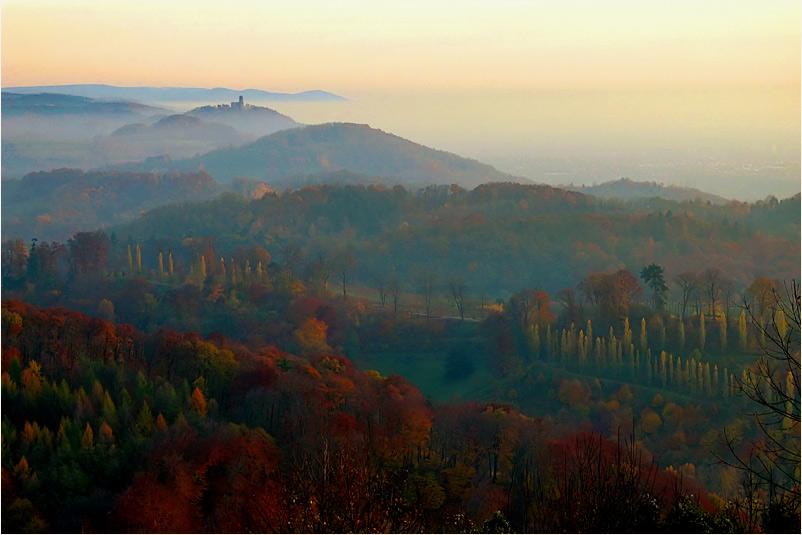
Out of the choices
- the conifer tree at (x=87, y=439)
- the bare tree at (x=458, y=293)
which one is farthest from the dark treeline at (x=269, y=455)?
the bare tree at (x=458, y=293)

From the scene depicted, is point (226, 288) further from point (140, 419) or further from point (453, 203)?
point (453, 203)

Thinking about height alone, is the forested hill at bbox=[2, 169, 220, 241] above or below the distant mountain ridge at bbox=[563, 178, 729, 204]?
below

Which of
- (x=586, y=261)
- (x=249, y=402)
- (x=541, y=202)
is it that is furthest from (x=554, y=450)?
(x=541, y=202)

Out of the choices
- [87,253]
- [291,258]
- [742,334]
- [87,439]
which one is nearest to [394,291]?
[291,258]

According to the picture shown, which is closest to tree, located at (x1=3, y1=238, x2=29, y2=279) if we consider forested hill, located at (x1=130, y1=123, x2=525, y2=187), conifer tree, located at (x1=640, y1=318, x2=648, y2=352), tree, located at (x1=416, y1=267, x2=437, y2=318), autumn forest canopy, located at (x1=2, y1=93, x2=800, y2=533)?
autumn forest canopy, located at (x1=2, y1=93, x2=800, y2=533)

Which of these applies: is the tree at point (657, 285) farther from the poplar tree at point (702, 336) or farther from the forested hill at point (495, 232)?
the forested hill at point (495, 232)

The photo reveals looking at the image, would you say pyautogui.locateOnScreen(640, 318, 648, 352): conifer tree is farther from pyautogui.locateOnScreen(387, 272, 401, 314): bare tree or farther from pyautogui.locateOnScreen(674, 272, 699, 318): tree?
pyautogui.locateOnScreen(387, 272, 401, 314): bare tree

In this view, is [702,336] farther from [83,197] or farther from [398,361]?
[83,197]
